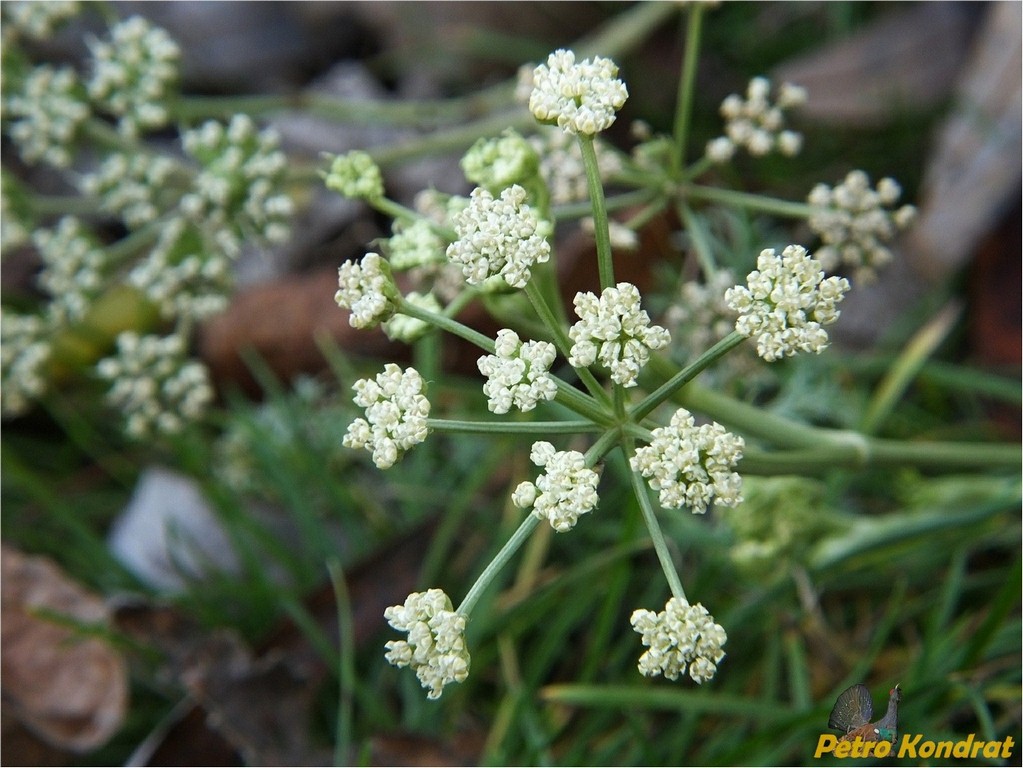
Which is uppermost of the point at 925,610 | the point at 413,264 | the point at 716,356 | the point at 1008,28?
the point at 1008,28

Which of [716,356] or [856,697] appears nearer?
[716,356]

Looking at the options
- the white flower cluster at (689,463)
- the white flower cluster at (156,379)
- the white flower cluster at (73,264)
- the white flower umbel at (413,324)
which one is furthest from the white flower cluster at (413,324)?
the white flower cluster at (73,264)

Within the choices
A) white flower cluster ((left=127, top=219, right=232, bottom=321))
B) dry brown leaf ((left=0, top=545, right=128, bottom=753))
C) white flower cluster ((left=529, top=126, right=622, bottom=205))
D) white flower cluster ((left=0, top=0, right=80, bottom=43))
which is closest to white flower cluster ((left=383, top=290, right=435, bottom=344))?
white flower cluster ((left=529, top=126, right=622, bottom=205))

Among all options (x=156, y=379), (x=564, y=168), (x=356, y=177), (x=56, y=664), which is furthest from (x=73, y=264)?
(x=564, y=168)

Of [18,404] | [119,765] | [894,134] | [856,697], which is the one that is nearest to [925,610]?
[856,697]

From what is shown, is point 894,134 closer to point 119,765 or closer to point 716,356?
point 716,356

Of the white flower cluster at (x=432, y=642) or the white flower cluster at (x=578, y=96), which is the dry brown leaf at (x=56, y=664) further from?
the white flower cluster at (x=578, y=96)

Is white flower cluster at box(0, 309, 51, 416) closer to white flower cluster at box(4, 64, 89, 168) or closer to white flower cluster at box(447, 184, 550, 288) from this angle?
white flower cluster at box(4, 64, 89, 168)
